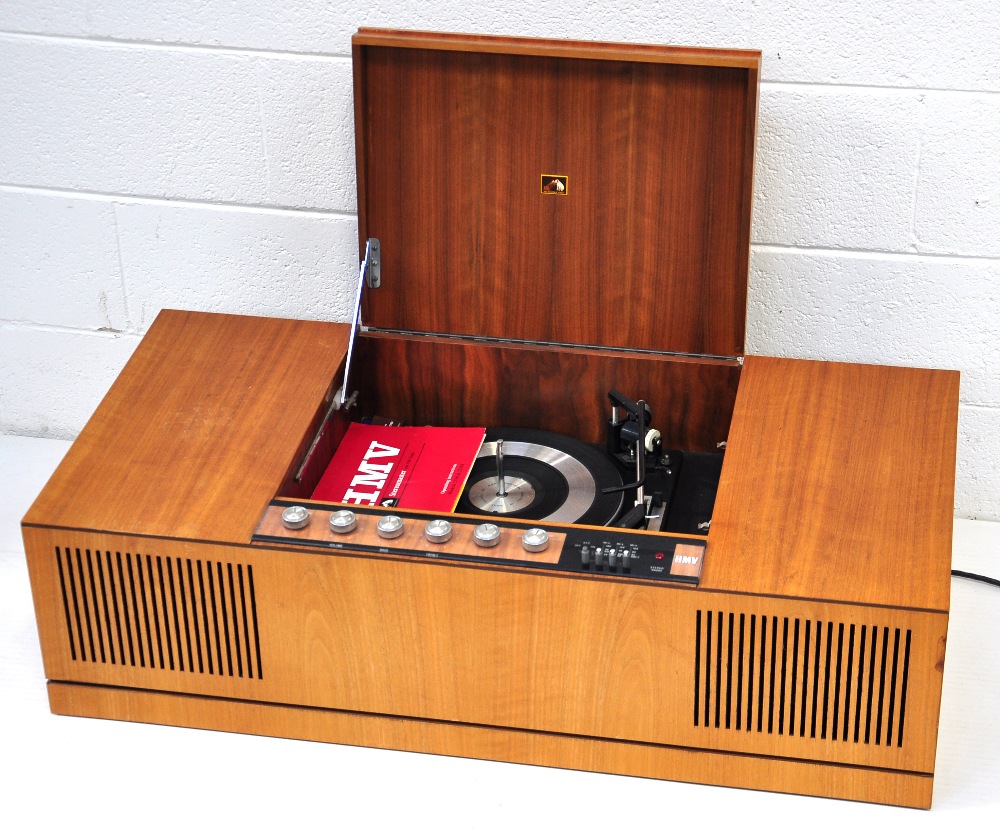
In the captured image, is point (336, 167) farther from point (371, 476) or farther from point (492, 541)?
point (492, 541)

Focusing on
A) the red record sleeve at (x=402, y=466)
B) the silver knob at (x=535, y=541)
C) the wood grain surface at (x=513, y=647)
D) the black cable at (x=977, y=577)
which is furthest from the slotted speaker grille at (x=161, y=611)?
the black cable at (x=977, y=577)

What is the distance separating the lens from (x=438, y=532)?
6.16ft

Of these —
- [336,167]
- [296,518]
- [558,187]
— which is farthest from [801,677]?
[336,167]

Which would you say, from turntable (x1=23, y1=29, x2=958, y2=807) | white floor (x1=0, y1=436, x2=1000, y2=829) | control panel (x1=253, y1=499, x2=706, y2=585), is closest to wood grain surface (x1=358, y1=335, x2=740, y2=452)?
turntable (x1=23, y1=29, x2=958, y2=807)

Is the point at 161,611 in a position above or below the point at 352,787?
above

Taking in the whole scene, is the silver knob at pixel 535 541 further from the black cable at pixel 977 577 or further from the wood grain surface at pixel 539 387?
the black cable at pixel 977 577

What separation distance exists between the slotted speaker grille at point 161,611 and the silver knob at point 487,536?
29 centimetres

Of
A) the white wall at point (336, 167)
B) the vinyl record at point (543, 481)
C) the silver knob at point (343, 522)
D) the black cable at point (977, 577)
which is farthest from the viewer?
the black cable at point (977, 577)

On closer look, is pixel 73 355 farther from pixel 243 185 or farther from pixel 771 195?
pixel 771 195

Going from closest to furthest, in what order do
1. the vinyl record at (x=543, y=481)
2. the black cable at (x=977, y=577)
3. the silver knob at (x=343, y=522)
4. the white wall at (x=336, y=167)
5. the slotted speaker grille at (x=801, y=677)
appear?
the slotted speaker grille at (x=801, y=677), the silver knob at (x=343, y=522), the vinyl record at (x=543, y=481), the white wall at (x=336, y=167), the black cable at (x=977, y=577)

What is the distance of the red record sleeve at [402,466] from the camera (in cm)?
212

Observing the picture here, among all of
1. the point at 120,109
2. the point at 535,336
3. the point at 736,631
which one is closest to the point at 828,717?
the point at 736,631

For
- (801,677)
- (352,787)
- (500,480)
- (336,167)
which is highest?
(336,167)

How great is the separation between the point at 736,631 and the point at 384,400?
0.77m
